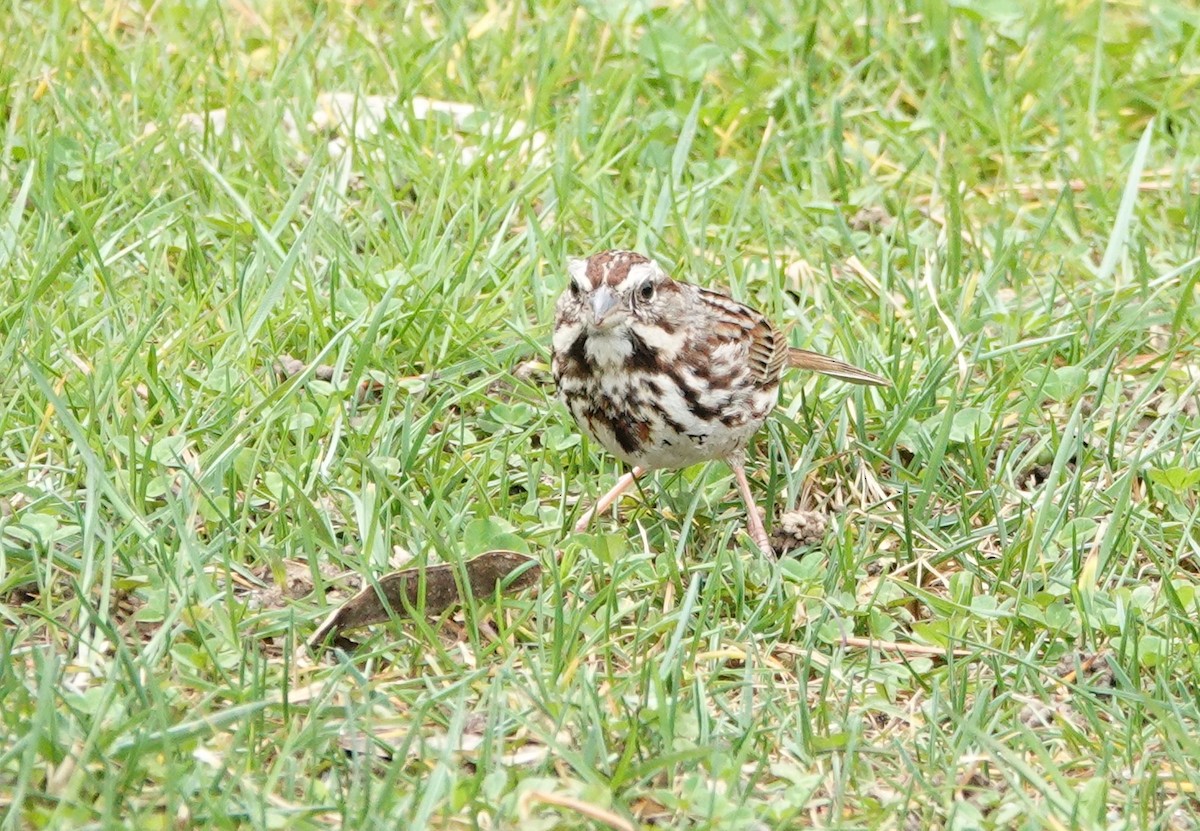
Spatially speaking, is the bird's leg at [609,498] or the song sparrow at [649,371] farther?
the bird's leg at [609,498]

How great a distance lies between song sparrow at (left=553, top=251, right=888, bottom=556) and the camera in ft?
15.0

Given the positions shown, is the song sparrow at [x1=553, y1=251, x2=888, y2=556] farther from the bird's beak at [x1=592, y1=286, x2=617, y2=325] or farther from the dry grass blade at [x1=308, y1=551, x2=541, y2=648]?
the dry grass blade at [x1=308, y1=551, x2=541, y2=648]

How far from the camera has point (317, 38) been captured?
6930mm

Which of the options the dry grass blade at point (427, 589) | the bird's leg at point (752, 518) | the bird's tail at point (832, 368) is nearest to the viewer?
the dry grass blade at point (427, 589)

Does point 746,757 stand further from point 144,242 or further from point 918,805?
point 144,242

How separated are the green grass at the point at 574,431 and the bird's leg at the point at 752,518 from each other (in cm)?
11

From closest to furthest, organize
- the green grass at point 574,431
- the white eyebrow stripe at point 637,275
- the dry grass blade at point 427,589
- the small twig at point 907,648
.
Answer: the green grass at point 574,431 < the dry grass blade at point 427,589 < the small twig at point 907,648 < the white eyebrow stripe at point 637,275

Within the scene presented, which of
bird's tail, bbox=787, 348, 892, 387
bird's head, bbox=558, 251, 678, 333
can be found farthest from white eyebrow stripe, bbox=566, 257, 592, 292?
bird's tail, bbox=787, 348, 892, 387

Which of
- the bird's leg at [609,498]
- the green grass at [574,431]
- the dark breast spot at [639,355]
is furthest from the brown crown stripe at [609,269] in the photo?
the green grass at [574,431]

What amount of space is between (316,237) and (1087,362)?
2.60m

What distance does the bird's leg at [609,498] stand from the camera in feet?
15.9

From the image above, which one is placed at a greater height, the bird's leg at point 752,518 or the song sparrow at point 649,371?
the song sparrow at point 649,371

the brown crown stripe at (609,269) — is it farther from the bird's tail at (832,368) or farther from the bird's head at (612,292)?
the bird's tail at (832,368)

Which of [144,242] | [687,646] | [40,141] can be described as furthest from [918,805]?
[40,141]
